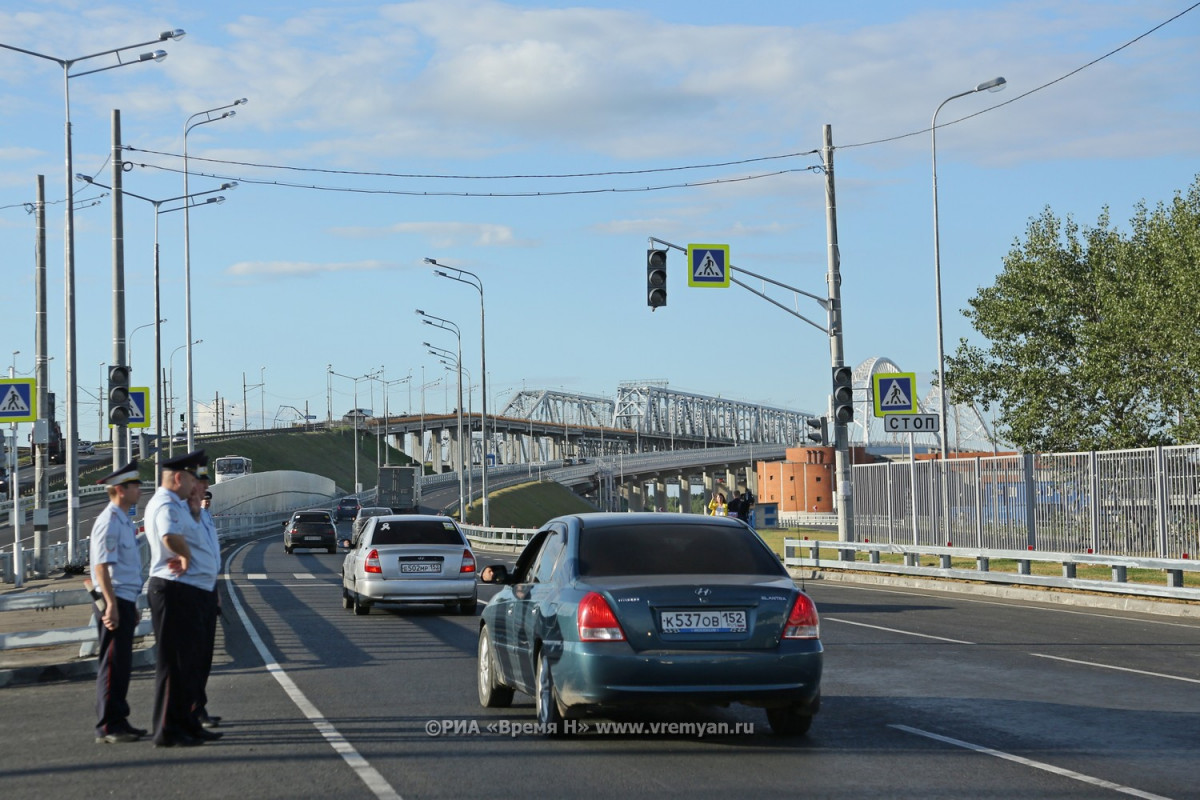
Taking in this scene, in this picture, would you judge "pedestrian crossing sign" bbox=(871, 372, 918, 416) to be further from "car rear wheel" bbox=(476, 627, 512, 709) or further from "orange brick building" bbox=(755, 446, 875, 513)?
"orange brick building" bbox=(755, 446, 875, 513)

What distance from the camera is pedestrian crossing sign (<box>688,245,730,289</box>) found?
32.2 meters

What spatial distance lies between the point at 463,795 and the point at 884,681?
19.6ft

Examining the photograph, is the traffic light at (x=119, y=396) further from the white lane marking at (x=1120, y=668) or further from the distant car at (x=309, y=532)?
the distant car at (x=309, y=532)

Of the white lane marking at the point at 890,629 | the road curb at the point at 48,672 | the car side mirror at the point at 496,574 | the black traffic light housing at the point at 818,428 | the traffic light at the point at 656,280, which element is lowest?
the white lane marking at the point at 890,629

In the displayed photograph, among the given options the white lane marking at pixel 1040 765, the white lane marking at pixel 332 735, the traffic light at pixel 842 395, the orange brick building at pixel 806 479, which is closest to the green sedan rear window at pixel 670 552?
the white lane marking at pixel 1040 765

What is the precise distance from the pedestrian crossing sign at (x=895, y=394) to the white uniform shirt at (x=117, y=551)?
23.0m

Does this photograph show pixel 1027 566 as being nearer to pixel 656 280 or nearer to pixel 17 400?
pixel 656 280

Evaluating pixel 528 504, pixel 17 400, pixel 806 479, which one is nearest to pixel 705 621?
pixel 17 400

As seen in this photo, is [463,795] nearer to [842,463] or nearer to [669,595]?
[669,595]

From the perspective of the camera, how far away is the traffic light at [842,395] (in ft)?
104

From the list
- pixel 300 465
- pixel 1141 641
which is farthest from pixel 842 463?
pixel 300 465

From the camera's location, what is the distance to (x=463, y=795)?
7.66 metres

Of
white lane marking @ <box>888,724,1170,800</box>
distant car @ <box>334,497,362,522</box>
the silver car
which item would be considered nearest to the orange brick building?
distant car @ <box>334,497,362,522</box>

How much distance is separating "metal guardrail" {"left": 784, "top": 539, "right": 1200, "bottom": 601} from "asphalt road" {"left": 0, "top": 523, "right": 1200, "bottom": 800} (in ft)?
18.2
